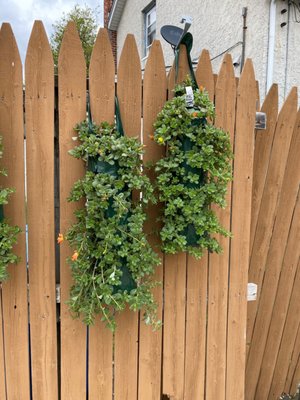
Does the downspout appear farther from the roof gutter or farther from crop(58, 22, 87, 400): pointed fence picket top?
the roof gutter

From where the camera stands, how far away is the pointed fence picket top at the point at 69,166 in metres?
1.50

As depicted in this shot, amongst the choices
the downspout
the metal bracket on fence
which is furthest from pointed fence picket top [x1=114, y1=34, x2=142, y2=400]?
the downspout

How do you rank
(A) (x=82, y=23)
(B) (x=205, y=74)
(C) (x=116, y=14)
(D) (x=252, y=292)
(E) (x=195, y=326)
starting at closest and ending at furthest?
(B) (x=205, y=74) < (E) (x=195, y=326) < (D) (x=252, y=292) < (C) (x=116, y=14) < (A) (x=82, y=23)

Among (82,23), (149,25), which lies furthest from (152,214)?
(82,23)

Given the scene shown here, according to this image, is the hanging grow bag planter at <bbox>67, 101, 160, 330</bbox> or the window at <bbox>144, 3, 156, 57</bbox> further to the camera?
the window at <bbox>144, 3, 156, 57</bbox>

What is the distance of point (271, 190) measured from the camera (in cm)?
216

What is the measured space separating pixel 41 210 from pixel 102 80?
686mm

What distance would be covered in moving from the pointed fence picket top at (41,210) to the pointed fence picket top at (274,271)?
146 cm

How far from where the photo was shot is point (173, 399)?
184cm

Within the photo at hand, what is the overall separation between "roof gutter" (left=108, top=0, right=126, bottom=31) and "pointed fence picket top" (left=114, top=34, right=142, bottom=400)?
424 inches

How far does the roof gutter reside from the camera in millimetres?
10695

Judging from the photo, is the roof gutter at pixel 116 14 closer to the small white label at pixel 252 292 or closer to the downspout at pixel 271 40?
the downspout at pixel 271 40

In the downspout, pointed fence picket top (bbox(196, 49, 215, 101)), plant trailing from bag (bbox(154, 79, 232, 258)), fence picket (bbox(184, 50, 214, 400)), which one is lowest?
fence picket (bbox(184, 50, 214, 400))

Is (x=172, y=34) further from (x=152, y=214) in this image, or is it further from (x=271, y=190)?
(x=271, y=190)
